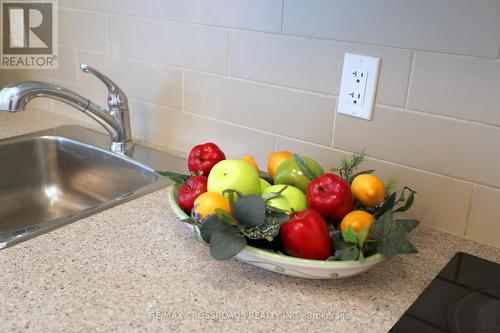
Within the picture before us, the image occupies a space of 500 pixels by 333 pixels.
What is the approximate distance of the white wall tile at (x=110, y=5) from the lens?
121cm

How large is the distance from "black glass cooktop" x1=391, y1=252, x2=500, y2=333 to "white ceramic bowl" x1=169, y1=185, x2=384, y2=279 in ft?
0.27

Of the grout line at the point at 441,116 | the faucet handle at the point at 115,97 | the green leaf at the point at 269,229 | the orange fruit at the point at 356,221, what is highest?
the grout line at the point at 441,116

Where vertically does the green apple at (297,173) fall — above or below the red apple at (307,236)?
above

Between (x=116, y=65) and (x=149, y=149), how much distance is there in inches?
9.7

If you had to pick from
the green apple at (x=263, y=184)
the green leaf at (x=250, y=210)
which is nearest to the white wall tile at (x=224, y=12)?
the green apple at (x=263, y=184)

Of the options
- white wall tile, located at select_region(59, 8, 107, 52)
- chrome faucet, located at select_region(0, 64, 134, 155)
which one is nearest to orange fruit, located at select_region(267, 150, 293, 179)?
chrome faucet, located at select_region(0, 64, 134, 155)

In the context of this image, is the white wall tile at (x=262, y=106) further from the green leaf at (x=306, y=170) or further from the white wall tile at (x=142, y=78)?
the green leaf at (x=306, y=170)

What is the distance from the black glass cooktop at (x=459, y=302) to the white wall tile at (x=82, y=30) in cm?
100

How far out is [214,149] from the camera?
881 mm

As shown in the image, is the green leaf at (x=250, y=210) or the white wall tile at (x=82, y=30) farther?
the white wall tile at (x=82, y=30)

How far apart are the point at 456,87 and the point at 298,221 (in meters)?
0.35

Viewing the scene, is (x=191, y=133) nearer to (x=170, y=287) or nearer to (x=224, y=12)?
(x=224, y=12)

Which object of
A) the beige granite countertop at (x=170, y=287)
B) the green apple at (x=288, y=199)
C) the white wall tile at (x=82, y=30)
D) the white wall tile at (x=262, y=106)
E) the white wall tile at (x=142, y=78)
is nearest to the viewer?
the beige granite countertop at (x=170, y=287)

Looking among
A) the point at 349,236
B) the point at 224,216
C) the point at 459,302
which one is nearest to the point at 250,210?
the point at 224,216
